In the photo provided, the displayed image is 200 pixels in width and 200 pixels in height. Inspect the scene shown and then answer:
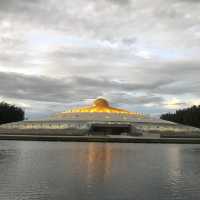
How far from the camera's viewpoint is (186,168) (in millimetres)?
19266

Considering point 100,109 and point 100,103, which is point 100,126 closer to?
point 100,109

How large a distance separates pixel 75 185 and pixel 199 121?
72.6 metres

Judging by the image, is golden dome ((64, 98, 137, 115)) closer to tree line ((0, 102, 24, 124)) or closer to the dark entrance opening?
the dark entrance opening

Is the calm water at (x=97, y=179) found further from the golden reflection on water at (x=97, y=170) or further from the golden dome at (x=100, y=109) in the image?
the golden dome at (x=100, y=109)

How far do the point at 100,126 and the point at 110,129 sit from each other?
2897 millimetres

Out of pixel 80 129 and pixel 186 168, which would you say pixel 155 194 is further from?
pixel 80 129

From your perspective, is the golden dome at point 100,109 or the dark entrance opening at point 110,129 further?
the golden dome at point 100,109

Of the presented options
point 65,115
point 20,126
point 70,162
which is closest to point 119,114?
point 65,115

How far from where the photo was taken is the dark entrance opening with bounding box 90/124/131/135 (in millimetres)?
57406

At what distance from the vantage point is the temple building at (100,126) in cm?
5484

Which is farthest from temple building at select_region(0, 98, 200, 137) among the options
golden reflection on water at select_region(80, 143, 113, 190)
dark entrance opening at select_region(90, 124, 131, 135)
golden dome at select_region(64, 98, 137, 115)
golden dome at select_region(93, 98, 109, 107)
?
golden reflection on water at select_region(80, 143, 113, 190)

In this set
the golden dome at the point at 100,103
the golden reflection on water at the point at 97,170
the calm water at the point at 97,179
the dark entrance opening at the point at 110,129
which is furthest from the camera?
the golden dome at the point at 100,103

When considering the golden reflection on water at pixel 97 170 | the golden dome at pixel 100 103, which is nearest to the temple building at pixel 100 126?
the golden dome at pixel 100 103

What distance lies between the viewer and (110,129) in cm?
6053
